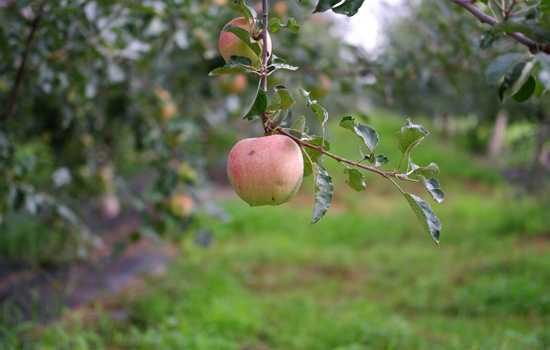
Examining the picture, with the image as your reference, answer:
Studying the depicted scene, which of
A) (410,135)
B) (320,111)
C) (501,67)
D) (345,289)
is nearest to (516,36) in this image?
(501,67)

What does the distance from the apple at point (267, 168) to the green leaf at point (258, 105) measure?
0.16 ft

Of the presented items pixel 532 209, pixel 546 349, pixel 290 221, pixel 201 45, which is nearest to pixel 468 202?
pixel 532 209

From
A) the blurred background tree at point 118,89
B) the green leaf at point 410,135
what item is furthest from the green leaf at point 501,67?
the blurred background tree at point 118,89

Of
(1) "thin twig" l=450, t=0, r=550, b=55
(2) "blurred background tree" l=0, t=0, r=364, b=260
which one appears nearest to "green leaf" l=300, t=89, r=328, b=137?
(1) "thin twig" l=450, t=0, r=550, b=55

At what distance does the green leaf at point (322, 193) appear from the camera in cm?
78

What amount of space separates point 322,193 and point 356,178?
0.08m

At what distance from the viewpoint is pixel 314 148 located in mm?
804

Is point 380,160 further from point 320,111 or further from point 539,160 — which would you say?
→ point 539,160

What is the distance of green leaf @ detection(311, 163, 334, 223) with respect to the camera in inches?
30.6

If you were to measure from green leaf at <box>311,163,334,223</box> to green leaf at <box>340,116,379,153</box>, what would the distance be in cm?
7

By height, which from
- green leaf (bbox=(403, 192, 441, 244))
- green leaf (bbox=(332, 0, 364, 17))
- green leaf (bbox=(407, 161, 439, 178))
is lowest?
green leaf (bbox=(403, 192, 441, 244))

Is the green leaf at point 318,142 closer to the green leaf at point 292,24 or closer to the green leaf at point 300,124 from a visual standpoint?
the green leaf at point 300,124

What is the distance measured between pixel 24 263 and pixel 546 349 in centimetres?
270

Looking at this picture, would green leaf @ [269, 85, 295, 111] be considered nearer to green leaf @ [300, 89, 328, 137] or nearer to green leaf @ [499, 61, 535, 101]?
green leaf @ [300, 89, 328, 137]
